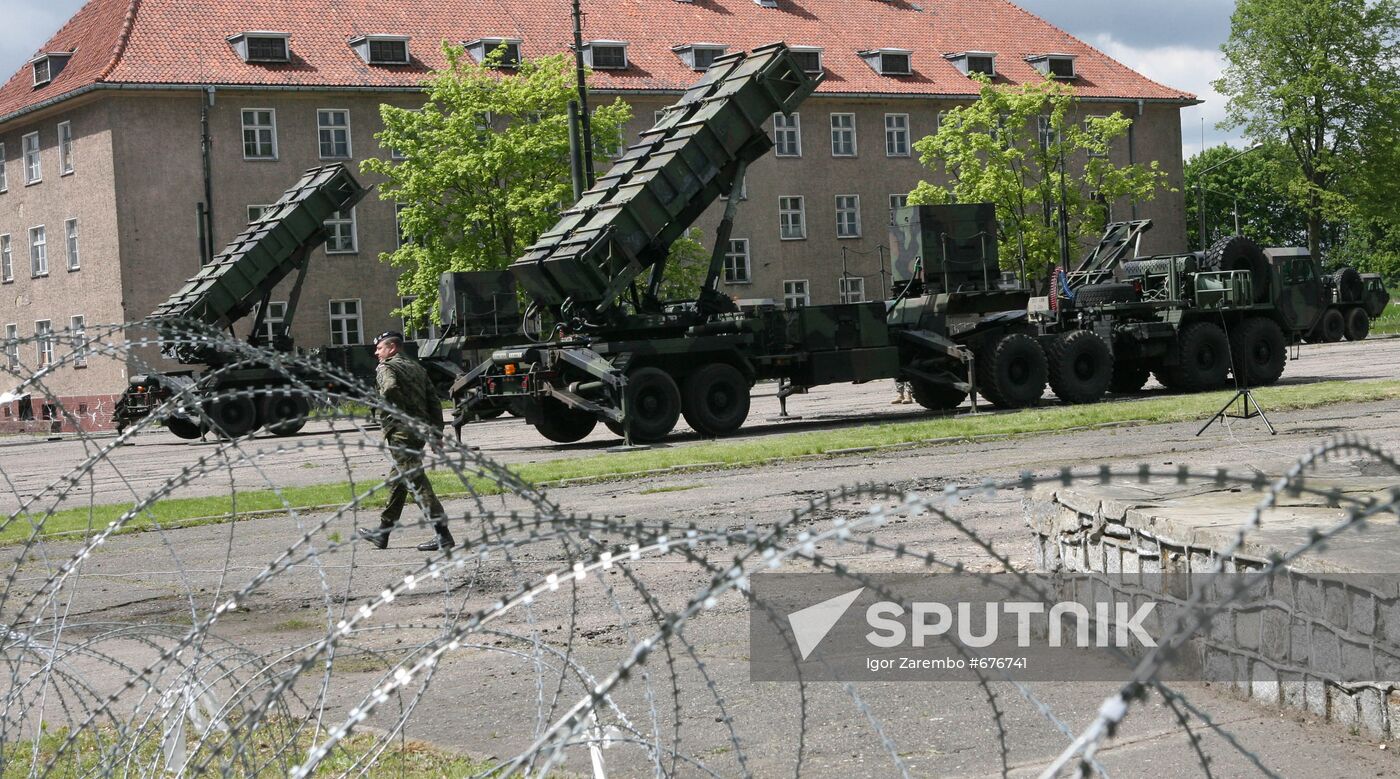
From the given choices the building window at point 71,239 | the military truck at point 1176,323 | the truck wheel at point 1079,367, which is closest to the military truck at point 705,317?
the truck wheel at point 1079,367

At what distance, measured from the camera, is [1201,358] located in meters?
27.5

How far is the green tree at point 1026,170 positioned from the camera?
5069 cm

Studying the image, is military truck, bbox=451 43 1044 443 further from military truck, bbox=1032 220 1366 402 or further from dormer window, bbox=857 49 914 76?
dormer window, bbox=857 49 914 76

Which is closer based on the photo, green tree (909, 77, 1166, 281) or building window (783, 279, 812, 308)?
green tree (909, 77, 1166, 281)

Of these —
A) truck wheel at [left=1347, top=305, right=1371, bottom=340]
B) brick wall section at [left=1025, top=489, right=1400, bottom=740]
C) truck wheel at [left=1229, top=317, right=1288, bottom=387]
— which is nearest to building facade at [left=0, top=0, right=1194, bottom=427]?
truck wheel at [left=1347, top=305, right=1371, bottom=340]

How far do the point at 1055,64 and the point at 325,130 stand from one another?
2763 cm

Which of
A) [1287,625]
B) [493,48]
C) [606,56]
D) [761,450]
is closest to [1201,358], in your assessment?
[761,450]

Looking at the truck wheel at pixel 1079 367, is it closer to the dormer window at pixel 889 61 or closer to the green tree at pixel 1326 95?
the dormer window at pixel 889 61

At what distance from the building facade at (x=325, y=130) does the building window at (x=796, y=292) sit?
0.08 metres

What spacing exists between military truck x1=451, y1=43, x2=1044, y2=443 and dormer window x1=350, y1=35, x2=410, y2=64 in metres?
26.5

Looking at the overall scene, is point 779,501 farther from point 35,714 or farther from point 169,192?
point 169,192

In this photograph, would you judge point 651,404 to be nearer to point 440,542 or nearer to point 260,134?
point 440,542

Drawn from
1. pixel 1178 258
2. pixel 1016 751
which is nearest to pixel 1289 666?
pixel 1016 751

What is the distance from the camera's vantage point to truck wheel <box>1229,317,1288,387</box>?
2780cm
